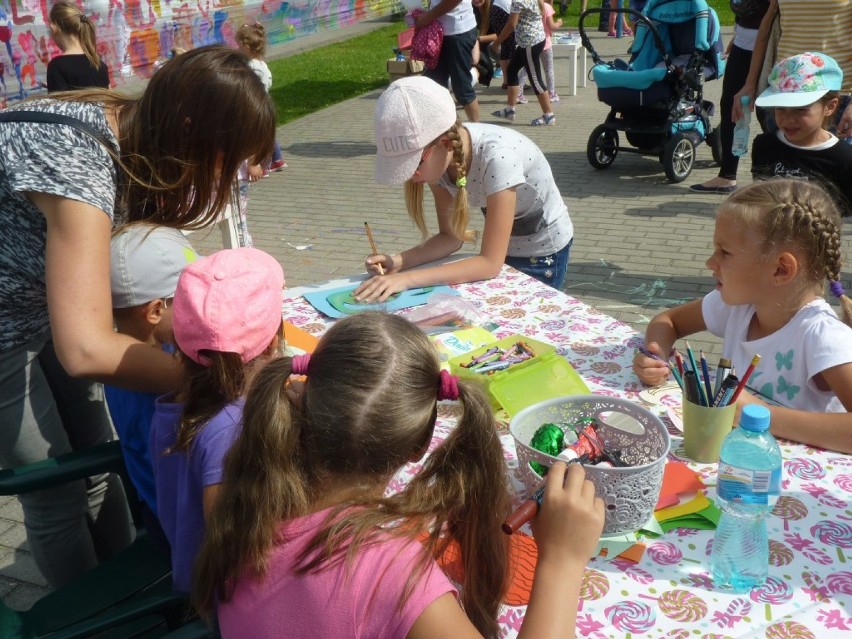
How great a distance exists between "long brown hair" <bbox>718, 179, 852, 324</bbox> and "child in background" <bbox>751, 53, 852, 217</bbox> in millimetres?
1379

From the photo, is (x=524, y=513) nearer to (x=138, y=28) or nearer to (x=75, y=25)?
(x=75, y=25)

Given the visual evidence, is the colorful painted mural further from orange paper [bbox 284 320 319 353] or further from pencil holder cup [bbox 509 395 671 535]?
pencil holder cup [bbox 509 395 671 535]

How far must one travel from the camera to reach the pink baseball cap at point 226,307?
1.29 m

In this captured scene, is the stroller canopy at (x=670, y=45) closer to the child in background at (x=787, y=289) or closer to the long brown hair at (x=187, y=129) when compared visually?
the child in background at (x=787, y=289)

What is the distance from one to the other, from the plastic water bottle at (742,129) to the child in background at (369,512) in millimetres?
3847

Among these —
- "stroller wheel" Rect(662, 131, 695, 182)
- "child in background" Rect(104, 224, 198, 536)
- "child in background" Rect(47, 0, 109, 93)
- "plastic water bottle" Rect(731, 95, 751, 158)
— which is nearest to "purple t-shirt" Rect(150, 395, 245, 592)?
"child in background" Rect(104, 224, 198, 536)

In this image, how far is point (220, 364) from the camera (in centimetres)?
133

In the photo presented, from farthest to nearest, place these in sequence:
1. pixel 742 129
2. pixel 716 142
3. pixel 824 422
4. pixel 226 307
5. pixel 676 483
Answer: pixel 716 142, pixel 742 129, pixel 824 422, pixel 676 483, pixel 226 307

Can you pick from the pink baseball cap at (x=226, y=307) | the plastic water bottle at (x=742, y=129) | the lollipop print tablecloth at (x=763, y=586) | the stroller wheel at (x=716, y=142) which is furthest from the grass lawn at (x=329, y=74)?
the lollipop print tablecloth at (x=763, y=586)

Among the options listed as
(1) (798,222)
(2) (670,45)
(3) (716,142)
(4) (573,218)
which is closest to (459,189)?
(1) (798,222)

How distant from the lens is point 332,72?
1153 cm

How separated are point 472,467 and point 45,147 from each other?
3.20 feet

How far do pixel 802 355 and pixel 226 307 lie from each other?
117 centimetres

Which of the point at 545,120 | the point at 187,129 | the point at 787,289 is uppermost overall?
the point at 187,129
